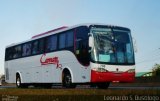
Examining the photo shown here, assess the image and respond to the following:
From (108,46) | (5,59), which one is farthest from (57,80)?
(5,59)

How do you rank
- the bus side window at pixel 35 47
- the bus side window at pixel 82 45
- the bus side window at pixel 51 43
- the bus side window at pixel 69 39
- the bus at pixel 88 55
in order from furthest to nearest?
the bus side window at pixel 35 47 → the bus side window at pixel 51 43 → the bus side window at pixel 69 39 → the bus side window at pixel 82 45 → the bus at pixel 88 55

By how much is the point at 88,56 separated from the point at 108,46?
1190mm

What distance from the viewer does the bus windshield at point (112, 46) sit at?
2227 cm

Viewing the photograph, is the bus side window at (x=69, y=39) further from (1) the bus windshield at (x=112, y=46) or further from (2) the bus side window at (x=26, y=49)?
(2) the bus side window at (x=26, y=49)

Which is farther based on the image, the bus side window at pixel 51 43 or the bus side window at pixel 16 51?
the bus side window at pixel 16 51

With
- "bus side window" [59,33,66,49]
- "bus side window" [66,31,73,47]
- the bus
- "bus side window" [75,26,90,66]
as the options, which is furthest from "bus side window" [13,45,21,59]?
"bus side window" [75,26,90,66]

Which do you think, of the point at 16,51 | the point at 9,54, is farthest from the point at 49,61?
the point at 9,54

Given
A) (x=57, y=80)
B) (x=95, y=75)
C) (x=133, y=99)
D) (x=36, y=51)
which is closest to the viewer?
(x=133, y=99)

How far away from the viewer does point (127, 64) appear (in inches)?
902

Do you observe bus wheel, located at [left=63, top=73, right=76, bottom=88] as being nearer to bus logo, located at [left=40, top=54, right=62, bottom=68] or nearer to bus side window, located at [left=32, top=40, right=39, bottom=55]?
bus logo, located at [left=40, top=54, right=62, bottom=68]

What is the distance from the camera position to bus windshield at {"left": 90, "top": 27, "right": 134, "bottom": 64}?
22.3m

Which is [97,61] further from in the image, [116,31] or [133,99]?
[133,99]

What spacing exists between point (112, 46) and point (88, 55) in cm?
137

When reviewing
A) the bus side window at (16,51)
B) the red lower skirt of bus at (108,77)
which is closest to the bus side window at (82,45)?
the red lower skirt of bus at (108,77)
